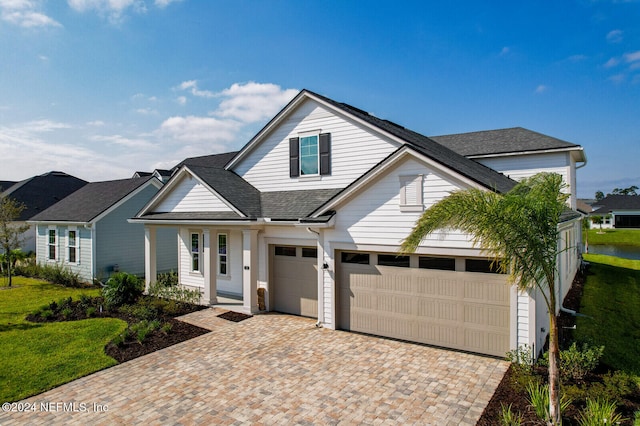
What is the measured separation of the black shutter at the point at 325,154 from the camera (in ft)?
44.6

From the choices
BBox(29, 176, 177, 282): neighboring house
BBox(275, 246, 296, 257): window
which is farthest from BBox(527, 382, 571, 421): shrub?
BBox(29, 176, 177, 282): neighboring house

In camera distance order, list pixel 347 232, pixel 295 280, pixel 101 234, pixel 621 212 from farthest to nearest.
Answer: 1. pixel 621 212
2. pixel 101 234
3. pixel 295 280
4. pixel 347 232

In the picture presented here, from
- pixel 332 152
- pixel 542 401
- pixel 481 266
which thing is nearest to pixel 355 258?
pixel 481 266

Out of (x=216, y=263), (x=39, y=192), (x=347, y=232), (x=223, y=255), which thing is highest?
(x=39, y=192)

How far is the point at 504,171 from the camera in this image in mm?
18844

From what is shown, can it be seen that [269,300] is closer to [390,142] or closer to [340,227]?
[340,227]

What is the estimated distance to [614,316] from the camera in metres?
12.0

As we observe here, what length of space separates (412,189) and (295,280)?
17.5 feet

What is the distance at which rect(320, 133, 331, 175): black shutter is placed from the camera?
1359 cm

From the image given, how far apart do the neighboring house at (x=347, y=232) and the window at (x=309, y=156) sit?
0.05 meters

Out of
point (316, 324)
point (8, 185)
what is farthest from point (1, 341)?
point (8, 185)

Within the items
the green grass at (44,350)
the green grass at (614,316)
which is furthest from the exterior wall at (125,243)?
the green grass at (614,316)

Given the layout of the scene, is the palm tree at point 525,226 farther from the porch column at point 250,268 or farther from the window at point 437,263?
the porch column at point 250,268

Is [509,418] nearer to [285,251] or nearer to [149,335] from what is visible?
[285,251]
